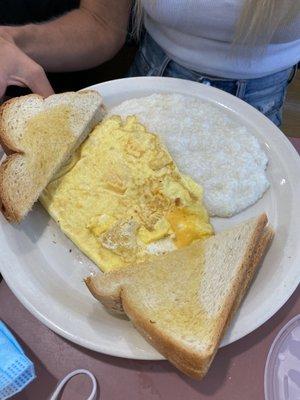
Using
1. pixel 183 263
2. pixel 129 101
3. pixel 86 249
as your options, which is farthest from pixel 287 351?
pixel 129 101

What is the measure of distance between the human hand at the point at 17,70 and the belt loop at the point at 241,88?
48 cm

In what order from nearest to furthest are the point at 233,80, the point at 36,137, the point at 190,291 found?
the point at 190,291
the point at 36,137
the point at 233,80

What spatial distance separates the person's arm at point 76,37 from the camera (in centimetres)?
121

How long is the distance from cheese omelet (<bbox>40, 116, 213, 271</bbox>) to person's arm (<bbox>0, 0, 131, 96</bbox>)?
231mm

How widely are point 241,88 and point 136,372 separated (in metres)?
0.74

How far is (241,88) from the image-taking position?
1.21 metres

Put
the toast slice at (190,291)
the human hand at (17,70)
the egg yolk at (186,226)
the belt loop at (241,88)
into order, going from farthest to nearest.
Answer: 1. the belt loop at (241,88)
2. the human hand at (17,70)
3. the egg yolk at (186,226)
4. the toast slice at (190,291)

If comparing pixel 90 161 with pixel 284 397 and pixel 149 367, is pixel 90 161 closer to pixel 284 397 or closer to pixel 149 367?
pixel 149 367

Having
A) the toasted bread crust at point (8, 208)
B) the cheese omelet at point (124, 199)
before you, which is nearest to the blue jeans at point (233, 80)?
the cheese omelet at point (124, 199)

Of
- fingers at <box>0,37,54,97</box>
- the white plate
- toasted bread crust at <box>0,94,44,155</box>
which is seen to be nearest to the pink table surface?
the white plate

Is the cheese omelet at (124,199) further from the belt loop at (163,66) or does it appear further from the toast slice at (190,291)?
the belt loop at (163,66)

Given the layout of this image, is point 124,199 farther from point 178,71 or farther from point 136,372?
point 178,71

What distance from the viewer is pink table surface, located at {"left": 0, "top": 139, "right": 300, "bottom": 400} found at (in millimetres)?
806

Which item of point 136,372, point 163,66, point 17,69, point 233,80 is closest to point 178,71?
point 163,66
